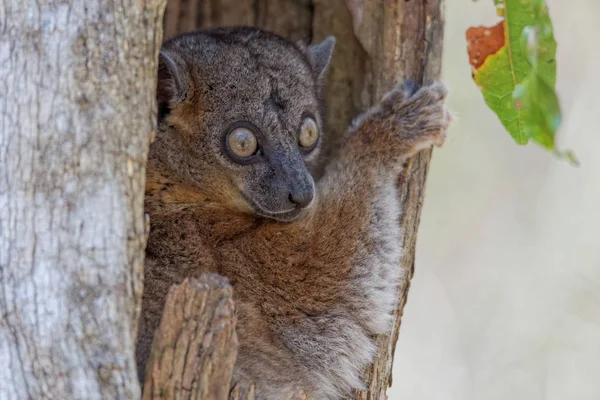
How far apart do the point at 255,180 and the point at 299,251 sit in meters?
0.42

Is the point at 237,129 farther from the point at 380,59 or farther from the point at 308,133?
the point at 380,59

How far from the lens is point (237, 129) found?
12.4 feet

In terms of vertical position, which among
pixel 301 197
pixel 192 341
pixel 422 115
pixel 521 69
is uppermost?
pixel 521 69

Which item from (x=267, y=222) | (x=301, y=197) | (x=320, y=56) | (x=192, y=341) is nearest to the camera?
(x=192, y=341)

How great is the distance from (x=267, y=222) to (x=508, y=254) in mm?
4264

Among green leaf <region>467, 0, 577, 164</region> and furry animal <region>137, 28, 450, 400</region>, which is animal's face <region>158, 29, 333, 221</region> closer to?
furry animal <region>137, 28, 450, 400</region>

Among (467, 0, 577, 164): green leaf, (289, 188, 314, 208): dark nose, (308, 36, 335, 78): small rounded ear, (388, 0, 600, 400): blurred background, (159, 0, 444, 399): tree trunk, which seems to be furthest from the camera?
(388, 0, 600, 400): blurred background

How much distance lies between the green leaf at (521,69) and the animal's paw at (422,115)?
1.20ft

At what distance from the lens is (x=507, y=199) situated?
793 cm

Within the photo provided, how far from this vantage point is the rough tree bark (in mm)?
2664

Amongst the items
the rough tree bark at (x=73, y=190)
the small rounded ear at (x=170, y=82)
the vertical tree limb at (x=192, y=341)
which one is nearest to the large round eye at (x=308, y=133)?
the small rounded ear at (x=170, y=82)

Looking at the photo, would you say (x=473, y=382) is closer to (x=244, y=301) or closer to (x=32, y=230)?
(x=244, y=301)

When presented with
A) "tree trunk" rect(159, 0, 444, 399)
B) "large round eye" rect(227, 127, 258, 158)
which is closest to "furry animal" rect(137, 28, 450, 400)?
"large round eye" rect(227, 127, 258, 158)

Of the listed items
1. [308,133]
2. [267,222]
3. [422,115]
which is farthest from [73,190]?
[422,115]
